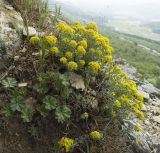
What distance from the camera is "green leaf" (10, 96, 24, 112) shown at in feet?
17.2

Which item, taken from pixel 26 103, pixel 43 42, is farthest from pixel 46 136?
pixel 43 42

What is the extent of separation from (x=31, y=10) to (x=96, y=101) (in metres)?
2.77

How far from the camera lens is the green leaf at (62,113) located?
530 centimetres

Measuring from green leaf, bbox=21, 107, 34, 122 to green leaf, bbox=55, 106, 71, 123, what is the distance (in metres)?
0.44

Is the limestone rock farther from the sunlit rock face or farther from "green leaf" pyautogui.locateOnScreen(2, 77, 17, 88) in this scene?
the sunlit rock face

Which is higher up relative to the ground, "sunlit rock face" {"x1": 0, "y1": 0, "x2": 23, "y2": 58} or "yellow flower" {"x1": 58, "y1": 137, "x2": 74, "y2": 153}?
"sunlit rock face" {"x1": 0, "y1": 0, "x2": 23, "y2": 58}

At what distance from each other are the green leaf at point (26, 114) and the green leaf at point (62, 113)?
0.44 meters

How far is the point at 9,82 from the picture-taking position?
17.8 feet

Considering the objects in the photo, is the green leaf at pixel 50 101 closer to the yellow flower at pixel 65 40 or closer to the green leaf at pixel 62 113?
the green leaf at pixel 62 113

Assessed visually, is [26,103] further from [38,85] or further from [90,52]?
[90,52]

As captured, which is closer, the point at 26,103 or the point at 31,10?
the point at 26,103

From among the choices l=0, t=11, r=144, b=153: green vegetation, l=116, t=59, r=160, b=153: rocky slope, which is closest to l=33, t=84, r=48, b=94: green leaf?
l=0, t=11, r=144, b=153: green vegetation

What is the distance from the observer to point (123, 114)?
5.86 meters

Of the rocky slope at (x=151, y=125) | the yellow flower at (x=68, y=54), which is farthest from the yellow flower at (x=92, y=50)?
the rocky slope at (x=151, y=125)
